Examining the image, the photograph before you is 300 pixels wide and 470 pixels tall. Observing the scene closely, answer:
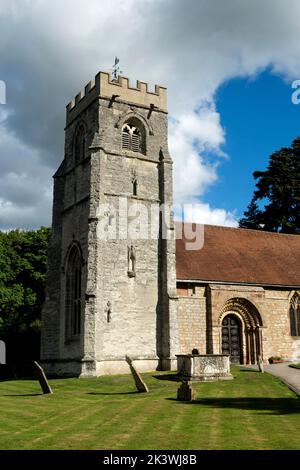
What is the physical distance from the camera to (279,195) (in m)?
47.2

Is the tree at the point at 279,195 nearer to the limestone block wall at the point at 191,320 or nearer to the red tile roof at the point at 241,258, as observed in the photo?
the red tile roof at the point at 241,258

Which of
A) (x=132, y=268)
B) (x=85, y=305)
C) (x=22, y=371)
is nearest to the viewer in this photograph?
(x=85, y=305)

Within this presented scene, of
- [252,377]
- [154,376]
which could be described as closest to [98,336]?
[154,376]

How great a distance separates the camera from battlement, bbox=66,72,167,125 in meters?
26.8

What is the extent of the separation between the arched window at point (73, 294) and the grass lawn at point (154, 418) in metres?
7.17

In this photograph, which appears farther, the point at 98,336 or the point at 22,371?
the point at 22,371

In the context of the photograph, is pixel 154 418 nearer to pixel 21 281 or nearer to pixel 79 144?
pixel 79 144

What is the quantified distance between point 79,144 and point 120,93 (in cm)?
383

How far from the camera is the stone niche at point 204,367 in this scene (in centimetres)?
1903

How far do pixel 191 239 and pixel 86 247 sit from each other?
24.1 ft

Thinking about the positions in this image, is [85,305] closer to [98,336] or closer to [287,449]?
[98,336]

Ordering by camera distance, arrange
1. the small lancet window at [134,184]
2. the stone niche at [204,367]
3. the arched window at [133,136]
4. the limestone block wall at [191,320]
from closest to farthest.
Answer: the stone niche at [204,367]
the limestone block wall at [191,320]
the small lancet window at [134,184]
the arched window at [133,136]

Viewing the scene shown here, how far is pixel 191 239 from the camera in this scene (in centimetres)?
2975

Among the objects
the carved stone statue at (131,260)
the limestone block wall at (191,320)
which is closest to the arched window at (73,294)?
the carved stone statue at (131,260)
